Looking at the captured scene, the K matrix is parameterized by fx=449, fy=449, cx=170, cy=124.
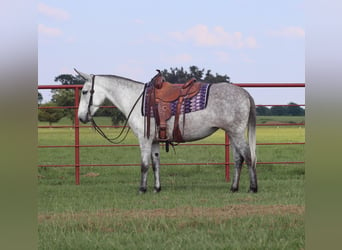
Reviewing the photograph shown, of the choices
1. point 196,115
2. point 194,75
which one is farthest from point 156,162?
point 194,75

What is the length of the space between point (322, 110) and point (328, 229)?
24 cm

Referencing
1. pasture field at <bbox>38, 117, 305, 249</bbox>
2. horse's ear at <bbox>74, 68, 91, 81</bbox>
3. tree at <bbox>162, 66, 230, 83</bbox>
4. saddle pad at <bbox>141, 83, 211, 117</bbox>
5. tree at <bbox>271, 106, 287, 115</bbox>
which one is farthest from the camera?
tree at <bbox>162, 66, 230, 83</bbox>

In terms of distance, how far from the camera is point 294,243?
8.80ft

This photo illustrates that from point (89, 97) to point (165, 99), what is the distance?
1.06 metres

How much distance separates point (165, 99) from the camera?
5.57 meters

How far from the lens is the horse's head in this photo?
5.89m

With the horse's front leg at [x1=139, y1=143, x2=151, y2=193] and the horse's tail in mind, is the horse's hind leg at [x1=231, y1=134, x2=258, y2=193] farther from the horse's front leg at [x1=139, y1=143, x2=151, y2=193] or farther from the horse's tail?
the horse's front leg at [x1=139, y1=143, x2=151, y2=193]

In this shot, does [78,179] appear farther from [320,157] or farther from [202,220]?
[320,157]

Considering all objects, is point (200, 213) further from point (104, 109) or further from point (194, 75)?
point (194, 75)

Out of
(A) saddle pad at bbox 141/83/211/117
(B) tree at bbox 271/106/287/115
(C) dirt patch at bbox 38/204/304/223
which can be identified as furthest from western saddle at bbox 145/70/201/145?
(B) tree at bbox 271/106/287/115

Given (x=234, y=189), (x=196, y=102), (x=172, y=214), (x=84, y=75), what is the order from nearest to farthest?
(x=172, y=214) → (x=196, y=102) → (x=234, y=189) → (x=84, y=75)

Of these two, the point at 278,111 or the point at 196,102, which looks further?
the point at 278,111

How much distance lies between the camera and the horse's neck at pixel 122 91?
19.3 feet

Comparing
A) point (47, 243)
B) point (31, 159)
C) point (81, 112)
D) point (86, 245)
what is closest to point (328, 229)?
point (31, 159)
